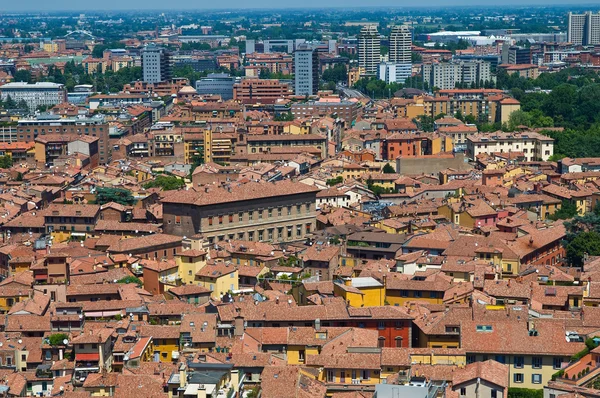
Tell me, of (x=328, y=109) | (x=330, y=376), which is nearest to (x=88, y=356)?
(x=330, y=376)

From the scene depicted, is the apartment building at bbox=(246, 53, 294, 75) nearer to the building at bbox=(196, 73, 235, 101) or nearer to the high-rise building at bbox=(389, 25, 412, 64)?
the high-rise building at bbox=(389, 25, 412, 64)

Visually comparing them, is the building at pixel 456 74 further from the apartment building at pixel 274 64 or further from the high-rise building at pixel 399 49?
the apartment building at pixel 274 64

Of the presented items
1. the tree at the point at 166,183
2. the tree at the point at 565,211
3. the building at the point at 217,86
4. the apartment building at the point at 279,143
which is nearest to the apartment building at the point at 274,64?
the building at the point at 217,86

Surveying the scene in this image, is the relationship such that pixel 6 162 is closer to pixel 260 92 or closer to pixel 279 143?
pixel 279 143

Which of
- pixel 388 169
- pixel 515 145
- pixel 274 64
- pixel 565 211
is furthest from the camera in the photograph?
pixel 274 64

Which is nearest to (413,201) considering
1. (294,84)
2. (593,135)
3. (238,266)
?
(238,266)

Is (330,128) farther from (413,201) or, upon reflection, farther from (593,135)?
(413,201)
